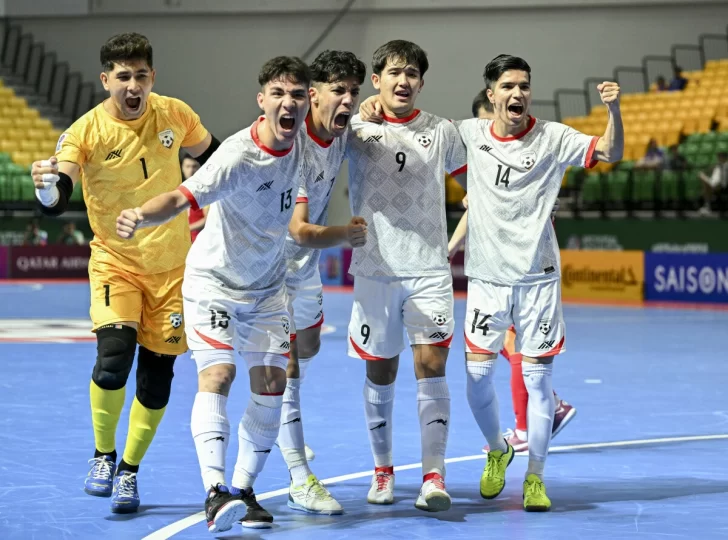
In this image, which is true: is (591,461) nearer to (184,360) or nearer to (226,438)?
(226,438)

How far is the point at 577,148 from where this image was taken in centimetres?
589

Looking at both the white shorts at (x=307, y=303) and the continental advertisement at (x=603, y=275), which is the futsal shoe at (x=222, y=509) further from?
the continental advertisement at (x=603, y=275)

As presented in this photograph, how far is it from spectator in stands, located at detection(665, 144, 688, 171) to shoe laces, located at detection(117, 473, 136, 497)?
17081mm

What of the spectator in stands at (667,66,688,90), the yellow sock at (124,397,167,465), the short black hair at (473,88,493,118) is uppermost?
the spectator in stands at (667,66,688,90)

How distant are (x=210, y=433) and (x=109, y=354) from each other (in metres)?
0.87

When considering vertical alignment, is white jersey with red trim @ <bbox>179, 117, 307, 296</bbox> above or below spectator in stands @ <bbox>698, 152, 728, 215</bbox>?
below

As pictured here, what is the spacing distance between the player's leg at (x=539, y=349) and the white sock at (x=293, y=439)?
115cm

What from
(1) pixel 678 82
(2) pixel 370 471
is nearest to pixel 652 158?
(1) pixel 678 82

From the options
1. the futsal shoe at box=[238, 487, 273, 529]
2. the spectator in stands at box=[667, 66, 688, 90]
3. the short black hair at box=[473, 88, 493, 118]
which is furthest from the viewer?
the spectator in stands at box=[667, 66, 688, 90]

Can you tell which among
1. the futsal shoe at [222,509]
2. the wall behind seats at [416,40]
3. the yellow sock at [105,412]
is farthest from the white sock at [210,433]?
the wall behind seats at [416,40]

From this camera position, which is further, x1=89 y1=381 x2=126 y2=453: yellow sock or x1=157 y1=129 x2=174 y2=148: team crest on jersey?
x1=157 y1=129 x2=174 y2=148: team crest on jersey

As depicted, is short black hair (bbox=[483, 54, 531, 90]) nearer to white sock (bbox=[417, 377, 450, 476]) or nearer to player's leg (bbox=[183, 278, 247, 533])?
white sock (bbox=[417, 377, 450, 476])

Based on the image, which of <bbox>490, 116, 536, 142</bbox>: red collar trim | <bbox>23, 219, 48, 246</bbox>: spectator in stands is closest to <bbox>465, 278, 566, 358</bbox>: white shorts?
<bbox>490, 116, 536, 142</bbox>: red collar trim

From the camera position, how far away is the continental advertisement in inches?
780
